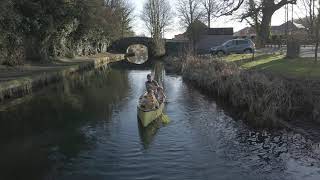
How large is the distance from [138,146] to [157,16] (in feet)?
212

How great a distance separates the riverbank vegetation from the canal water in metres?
11.5

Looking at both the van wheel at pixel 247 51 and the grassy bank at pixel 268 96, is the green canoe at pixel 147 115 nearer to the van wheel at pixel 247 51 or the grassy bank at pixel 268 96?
the grassy bank at pixel 268 96

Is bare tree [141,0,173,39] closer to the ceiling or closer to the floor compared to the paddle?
closer to the ceiling

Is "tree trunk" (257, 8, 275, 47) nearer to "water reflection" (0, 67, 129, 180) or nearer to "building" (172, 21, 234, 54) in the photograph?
"building" (172, 21, 234, 54)

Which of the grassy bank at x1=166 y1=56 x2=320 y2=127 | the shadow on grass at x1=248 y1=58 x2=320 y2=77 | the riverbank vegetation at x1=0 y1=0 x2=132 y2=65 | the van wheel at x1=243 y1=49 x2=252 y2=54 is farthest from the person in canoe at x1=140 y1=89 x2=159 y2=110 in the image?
the van wheel at x1=243 y1=49 x2=252 y2=54

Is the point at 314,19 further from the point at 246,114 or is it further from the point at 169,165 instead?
the point at 169,165

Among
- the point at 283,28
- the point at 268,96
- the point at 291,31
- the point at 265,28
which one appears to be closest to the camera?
the point at 268,96

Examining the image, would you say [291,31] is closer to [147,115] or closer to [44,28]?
[44,28]

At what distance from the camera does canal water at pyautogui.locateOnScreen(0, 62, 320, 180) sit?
39.0 feet

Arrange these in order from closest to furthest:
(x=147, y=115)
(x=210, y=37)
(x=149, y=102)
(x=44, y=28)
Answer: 1. (x=147, y=115)
2. (x=149, y=102)
3. (x=44, y=28)
4. (x=210, y=37)

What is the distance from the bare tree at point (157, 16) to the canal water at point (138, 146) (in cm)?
5549

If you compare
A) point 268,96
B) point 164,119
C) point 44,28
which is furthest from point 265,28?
point 164,119

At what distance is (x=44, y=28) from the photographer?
38.1 metres

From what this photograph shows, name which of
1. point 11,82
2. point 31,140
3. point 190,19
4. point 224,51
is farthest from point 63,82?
point 190,19
